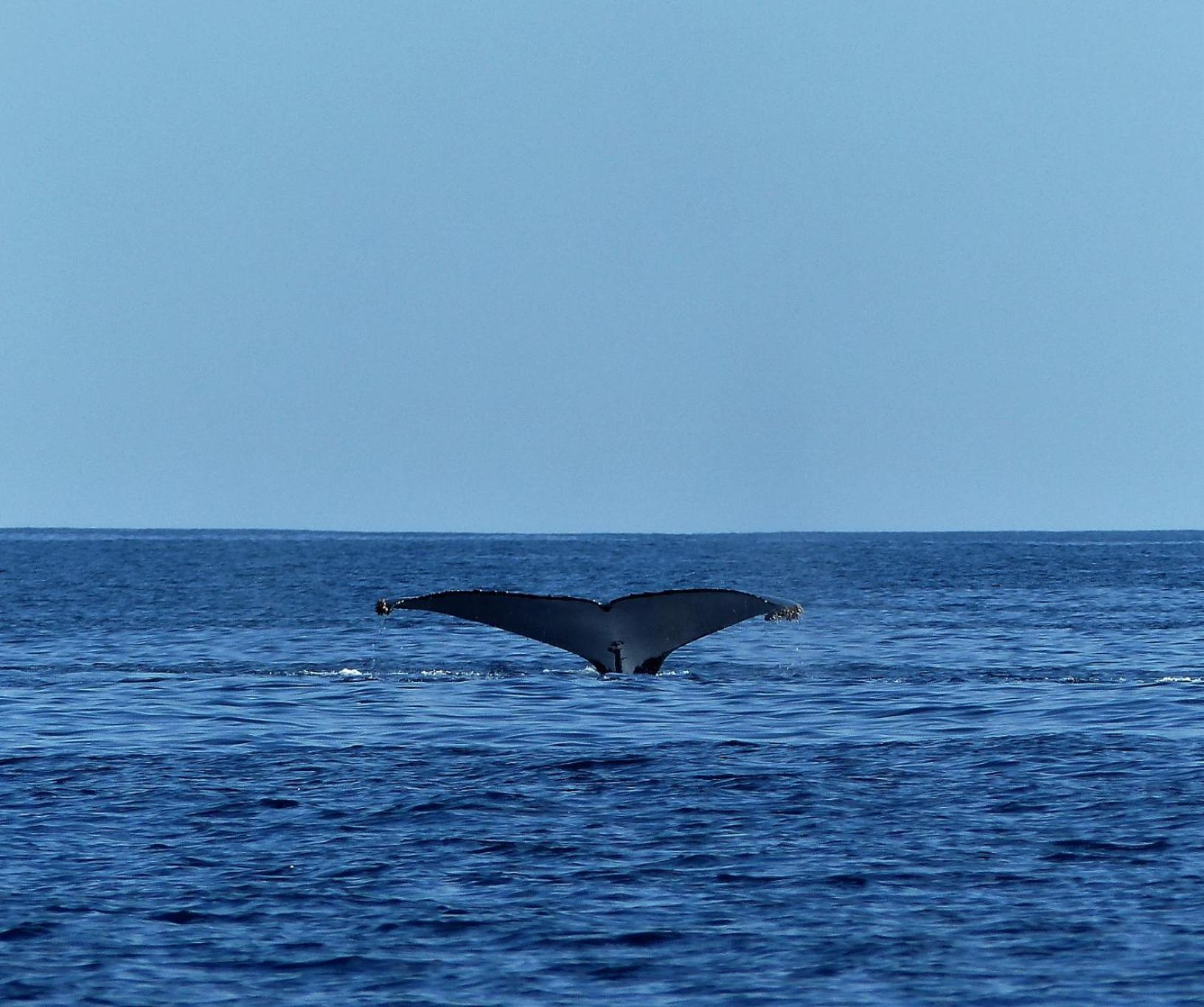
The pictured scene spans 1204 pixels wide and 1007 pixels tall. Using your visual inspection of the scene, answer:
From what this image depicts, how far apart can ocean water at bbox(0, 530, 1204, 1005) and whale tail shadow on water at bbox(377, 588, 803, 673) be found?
884 mm

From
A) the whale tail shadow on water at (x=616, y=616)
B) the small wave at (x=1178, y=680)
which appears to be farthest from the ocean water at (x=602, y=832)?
the whale tail shadow on water at (x=616, y=616)

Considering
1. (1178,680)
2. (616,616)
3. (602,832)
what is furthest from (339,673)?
(602,832)

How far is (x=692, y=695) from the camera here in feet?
91.7

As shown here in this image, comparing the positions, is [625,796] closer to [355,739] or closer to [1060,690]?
[355,739]

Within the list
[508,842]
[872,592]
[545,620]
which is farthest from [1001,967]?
[872,592]

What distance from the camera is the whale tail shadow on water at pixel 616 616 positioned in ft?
77.8

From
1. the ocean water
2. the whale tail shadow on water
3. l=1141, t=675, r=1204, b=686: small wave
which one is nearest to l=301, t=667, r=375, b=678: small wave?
the ocean water

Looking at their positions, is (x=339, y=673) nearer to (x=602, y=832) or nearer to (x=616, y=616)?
(x=616, y=616)

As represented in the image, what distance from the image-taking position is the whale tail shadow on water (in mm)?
23719

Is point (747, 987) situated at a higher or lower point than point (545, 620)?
lower

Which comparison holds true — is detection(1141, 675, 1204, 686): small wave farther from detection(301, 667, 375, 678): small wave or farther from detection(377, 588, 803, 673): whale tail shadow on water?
detection(301, 667, 375, 678): small wave

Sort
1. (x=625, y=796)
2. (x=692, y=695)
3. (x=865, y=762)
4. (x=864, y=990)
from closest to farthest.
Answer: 1. (x=864, y=990)
2. (x=625, y=796)
3. (x=865, y=762)
4. (x=692, y=695)

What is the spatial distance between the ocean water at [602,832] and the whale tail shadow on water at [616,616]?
2.90ft

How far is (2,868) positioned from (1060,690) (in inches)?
724
